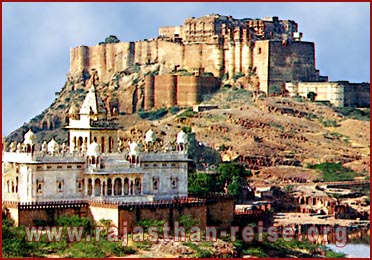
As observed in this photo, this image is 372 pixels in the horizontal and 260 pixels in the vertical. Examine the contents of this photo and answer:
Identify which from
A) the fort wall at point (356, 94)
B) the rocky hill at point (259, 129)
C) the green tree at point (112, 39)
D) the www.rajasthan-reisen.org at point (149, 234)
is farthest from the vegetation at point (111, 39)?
the www.rajasthan-reisen.org at point (149, 234)

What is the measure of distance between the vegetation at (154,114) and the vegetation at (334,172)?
1552cm

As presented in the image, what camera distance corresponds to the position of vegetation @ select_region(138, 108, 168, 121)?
109 meters

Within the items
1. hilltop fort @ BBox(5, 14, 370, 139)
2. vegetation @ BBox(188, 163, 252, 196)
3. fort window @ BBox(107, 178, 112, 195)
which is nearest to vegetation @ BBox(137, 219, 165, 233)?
fort window @ BBox(107, 178, 112, 195)

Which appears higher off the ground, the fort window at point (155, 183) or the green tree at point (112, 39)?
the green tree at point (112, 39)

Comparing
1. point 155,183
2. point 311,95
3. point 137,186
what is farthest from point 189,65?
point 137,186

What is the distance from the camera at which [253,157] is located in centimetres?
9756

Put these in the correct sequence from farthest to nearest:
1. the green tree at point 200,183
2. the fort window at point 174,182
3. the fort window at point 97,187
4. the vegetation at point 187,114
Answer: the vegetation at point 187,114 → the green tree at point 200,183 → the fort window at point 174,182 → the fort window at point 97,187

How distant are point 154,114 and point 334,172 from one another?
18516 millimetres

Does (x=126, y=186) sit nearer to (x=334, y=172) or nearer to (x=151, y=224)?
(x=151, y=224)

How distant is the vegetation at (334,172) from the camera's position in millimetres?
94562

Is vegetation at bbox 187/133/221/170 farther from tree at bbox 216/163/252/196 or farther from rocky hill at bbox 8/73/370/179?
tree at bbox 216/163/252/196

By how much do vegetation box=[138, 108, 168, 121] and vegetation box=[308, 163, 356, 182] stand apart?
1552cm

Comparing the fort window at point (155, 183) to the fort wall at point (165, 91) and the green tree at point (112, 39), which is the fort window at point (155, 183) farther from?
the green tree at point (112, 39)

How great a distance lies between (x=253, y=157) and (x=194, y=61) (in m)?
19.1
